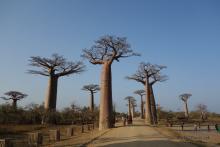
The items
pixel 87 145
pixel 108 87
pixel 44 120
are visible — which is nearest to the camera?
pixel 87 145

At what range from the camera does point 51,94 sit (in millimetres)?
30219

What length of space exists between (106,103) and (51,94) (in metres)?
10.7

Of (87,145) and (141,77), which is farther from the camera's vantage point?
(141,77)

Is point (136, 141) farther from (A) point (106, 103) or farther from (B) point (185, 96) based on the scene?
(B) point (185, 96)

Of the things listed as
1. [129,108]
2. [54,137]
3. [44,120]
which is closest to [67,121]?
[44,120]

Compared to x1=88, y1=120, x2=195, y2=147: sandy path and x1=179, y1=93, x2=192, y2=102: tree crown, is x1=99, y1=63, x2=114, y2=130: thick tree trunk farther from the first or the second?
x1=179, y1=93, x2=192, y2=102: tree crown

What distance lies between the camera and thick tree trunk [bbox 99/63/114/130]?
69.6ft

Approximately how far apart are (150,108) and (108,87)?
1196 centimetres

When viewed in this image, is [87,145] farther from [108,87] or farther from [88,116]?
[88,116]

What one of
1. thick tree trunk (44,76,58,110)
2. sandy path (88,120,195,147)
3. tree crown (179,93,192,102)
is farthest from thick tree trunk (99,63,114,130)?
tree crown (179,93,192,102)

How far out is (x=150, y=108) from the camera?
32.6 meters

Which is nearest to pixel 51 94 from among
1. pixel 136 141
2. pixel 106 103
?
pixel 106 103

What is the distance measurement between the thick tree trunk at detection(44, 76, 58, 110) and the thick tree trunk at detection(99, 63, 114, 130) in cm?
932

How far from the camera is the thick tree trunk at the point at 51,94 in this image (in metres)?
29.7
